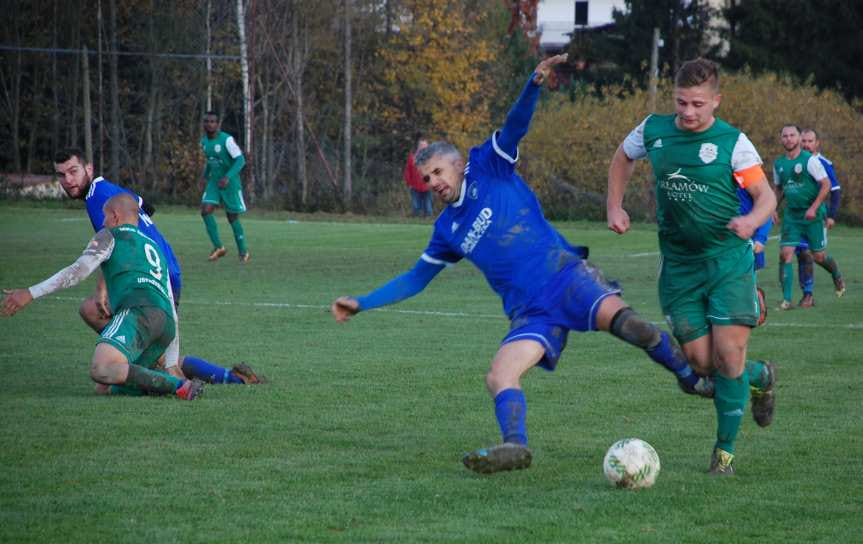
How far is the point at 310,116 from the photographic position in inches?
1863

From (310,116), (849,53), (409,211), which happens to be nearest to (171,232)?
(409,211)

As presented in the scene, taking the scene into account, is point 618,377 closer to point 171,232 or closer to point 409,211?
point 171,232

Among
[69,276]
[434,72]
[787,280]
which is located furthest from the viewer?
[434,72]

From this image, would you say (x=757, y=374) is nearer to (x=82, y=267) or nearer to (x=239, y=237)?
(x=82, y=267)

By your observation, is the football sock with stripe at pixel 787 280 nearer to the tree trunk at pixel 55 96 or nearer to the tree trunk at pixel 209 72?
the tree trunk at pixel 209 72

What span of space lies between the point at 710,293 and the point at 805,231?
10087 millimetres

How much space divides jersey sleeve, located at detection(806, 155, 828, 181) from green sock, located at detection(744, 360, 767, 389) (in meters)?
9.56

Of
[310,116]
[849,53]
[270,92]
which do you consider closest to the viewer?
[270,92]

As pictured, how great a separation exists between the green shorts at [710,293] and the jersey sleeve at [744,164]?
37 centimetres

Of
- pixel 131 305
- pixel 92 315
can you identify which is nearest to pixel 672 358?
pixel 131 305

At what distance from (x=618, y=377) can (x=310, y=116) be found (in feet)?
126

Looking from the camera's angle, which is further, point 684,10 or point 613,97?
point 684,10

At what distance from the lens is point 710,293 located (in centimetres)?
670

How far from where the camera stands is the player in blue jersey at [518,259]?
21.6ft
